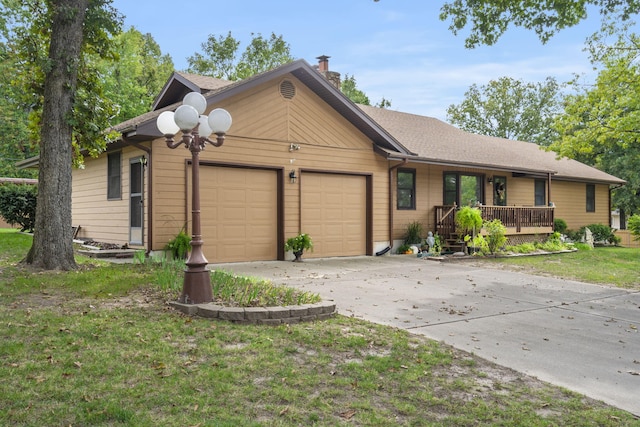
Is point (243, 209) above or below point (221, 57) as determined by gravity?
below

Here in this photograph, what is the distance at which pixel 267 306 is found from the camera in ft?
20.1

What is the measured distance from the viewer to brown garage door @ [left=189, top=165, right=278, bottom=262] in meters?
11.9

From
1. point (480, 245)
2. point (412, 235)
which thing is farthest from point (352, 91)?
point (480, 245)

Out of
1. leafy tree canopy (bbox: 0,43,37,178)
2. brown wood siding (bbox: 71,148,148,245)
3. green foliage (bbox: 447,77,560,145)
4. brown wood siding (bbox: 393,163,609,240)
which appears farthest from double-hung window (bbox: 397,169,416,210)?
green foliage (bbox: 447,77,560,145)

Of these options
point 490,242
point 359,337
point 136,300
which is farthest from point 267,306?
point 490,242

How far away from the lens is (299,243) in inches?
503

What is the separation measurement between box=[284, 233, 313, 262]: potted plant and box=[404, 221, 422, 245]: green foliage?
4285 mm

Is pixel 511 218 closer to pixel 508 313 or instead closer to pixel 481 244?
pixel 481 244

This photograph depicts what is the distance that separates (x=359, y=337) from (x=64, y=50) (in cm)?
816

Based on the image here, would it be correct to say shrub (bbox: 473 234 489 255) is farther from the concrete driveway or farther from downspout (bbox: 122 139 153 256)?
downspout (bbox: 122 139 153 256)

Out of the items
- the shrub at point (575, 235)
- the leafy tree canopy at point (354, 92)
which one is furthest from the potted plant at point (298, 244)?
the leafy tree canopy at point (354, 92)

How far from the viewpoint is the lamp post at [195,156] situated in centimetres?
625

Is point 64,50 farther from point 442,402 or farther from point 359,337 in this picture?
point 442,402

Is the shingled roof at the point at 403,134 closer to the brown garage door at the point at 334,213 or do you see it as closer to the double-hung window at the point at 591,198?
the double-hung window at the point at 591,198
